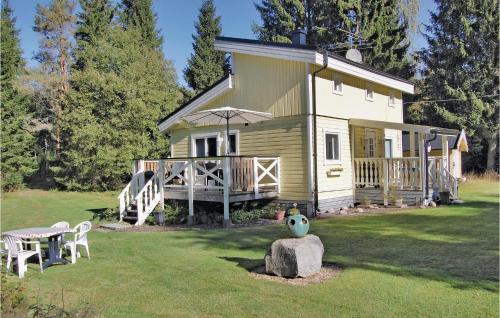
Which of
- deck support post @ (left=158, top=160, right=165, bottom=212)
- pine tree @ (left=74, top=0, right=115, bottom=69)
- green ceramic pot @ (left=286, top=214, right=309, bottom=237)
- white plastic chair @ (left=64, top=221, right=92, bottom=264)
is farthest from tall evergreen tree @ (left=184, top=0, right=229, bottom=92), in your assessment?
green ceramic pot @ (left=286, top=214, right=309, bottom=237)

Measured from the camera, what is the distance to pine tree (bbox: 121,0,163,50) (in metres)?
35.0

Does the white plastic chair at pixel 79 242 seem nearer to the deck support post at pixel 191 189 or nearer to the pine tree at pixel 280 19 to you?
the deck support post at pixel 191 189

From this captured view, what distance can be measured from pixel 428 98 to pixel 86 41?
82.7 ft

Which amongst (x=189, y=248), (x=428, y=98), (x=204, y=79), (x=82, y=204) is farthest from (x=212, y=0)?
(x=189, y=248)

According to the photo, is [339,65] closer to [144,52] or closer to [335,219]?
[335,219]

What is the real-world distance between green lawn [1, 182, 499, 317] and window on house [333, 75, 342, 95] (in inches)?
209

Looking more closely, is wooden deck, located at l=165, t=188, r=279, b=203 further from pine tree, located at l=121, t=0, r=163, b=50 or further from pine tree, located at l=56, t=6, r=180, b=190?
pine tree, located at l=121, t=0, r=163, b=50

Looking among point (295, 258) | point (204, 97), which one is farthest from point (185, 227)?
point (295, 258)

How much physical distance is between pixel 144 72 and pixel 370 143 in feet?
53.8

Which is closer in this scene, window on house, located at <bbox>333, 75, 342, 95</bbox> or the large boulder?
the large boulder

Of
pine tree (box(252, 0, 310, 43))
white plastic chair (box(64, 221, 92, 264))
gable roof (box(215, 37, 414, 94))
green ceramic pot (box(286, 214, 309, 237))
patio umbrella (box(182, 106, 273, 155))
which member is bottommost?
white plastic chair (box(64, 221, 92, 264))

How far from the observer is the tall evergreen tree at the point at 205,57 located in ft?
109

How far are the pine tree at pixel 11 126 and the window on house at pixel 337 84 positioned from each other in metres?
19.0

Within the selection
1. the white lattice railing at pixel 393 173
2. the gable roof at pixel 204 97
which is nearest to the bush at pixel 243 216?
the white lattice railing at pixel 393 173
